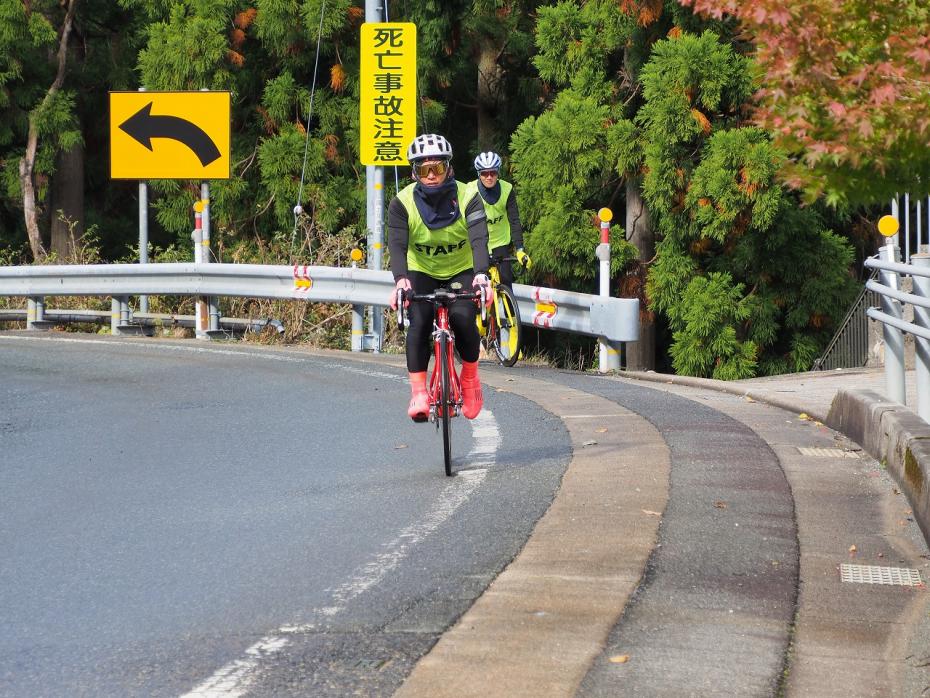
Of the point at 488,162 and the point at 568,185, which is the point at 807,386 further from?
the point at 568,185

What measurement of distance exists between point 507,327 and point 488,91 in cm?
1272

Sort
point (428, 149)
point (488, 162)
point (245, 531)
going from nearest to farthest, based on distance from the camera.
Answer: point (245, 531), point (428, 149), point (488, 162)

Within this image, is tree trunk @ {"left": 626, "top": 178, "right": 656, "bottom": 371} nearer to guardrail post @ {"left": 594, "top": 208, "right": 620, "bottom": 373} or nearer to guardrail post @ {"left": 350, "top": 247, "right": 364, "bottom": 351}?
guardrail post @ {"left": 350, "top": 247, "right": 364, "bottom": 351}

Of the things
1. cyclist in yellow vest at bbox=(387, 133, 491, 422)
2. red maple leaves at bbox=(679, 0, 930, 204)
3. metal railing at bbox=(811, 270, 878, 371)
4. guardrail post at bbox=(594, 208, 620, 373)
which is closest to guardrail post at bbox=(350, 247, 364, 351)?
guardrail post at bbox=(594, 208, 620, 373)

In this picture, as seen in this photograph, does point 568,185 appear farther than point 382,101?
Yes

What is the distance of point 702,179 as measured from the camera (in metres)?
19.8

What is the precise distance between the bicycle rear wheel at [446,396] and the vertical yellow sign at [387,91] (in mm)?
10083

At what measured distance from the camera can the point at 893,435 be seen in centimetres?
844

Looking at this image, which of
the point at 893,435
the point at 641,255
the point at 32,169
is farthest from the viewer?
the point at 32,169

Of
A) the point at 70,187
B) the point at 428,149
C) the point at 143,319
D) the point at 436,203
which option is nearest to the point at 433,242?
the point at 436,203

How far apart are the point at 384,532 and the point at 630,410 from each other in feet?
14.5

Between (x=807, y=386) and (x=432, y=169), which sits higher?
(x=432, y=169)

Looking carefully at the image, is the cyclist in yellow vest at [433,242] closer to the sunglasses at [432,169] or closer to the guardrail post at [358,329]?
the sunglasses at [432,169]

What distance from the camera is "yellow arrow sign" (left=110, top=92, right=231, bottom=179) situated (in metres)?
21.2
